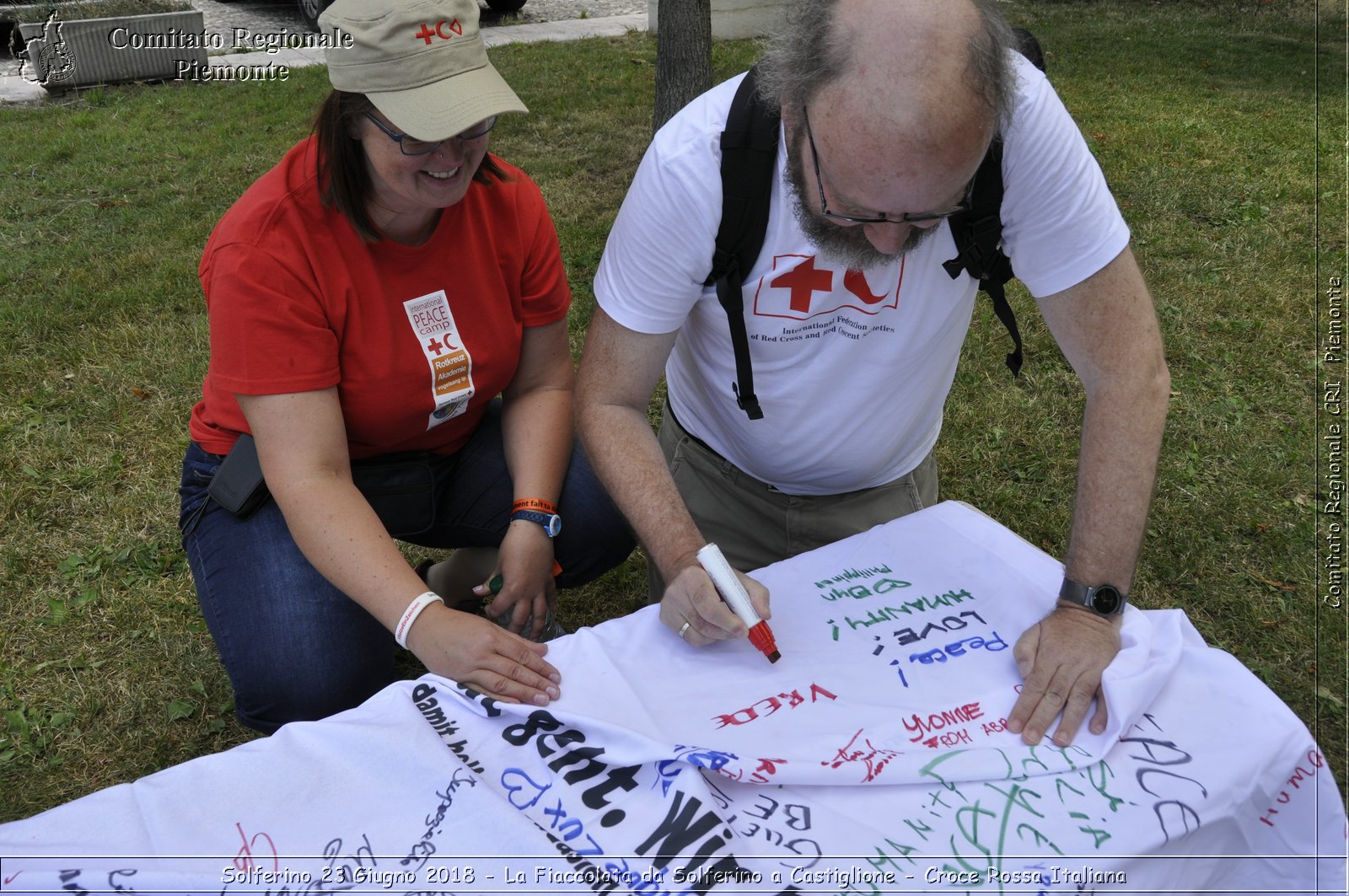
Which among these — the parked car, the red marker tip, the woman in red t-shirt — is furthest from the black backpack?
the parked car

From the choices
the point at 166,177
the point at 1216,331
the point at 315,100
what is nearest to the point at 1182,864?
the point at 1216,331

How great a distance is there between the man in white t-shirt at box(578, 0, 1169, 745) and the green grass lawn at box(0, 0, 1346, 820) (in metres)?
0.69

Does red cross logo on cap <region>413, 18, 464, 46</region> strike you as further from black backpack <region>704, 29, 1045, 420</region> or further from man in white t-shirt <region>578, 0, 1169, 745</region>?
black backpack <region>704, 29, 1045, 420</region>

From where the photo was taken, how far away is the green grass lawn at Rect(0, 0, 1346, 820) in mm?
2701

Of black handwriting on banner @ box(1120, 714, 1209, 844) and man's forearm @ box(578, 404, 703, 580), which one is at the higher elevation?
man's forearm @ box(578, 404, 703, 580)

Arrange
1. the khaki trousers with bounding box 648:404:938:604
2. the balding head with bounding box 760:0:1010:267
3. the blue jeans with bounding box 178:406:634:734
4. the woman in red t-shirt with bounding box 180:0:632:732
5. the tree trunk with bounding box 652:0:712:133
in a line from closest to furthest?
1. the balding head with bounding box 760:0:1010:267
2. the woman in red t-shirt with bounding box 180:0:632:732
3. the blue jeans with bounding box 178:406:634:734
4. the khaki trousers with bounding box 648:404:938:604
5. the tree trunk with bounding box 652:0:712:133

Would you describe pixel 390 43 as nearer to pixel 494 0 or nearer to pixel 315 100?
pixel 315 100

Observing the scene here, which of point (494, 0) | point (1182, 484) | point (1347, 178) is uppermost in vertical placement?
point (494, 0)

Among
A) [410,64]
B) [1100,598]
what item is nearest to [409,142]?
[410,64]

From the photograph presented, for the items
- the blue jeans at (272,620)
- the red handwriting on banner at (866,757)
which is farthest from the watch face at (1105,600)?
the blue jeans at (272,620)

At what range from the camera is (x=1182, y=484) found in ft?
11.0

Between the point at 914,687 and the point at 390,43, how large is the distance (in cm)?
137

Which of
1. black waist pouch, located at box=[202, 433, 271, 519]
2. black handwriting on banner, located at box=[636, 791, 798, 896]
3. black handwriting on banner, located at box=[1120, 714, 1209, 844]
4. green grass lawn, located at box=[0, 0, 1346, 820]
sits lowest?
green grass lawn, located at box=[0, 0, 1346, 820]

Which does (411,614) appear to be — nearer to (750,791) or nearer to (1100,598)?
(750,791)
